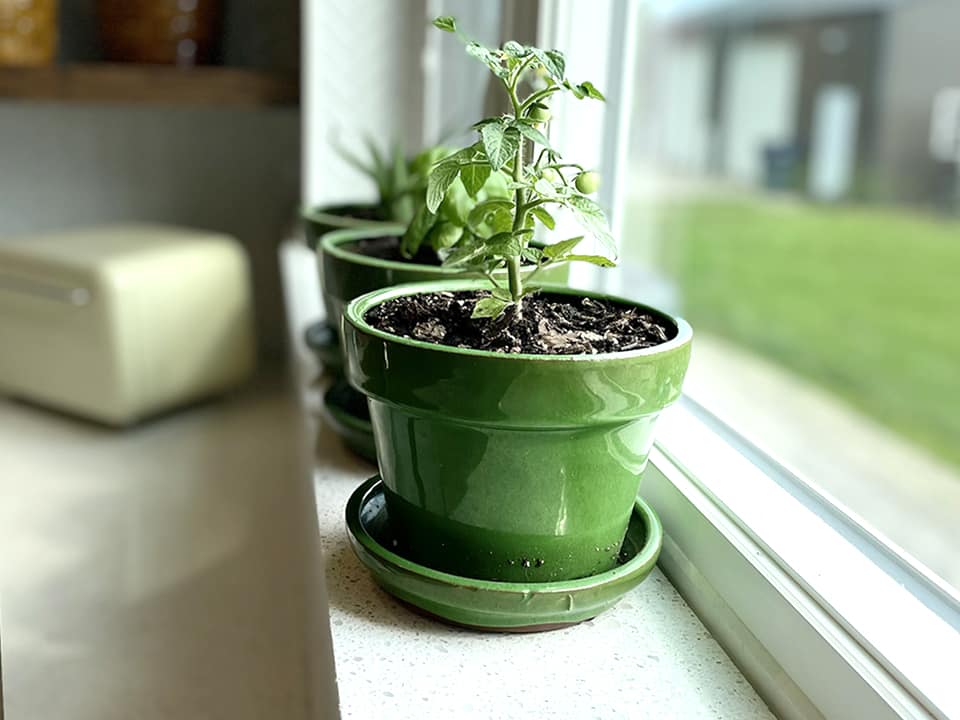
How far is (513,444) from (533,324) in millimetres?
70

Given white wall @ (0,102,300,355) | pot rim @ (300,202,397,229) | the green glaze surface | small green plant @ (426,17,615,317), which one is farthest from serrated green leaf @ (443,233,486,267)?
white wall @ (0,102,300,355)

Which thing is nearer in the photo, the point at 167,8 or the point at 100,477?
the point at 100,477

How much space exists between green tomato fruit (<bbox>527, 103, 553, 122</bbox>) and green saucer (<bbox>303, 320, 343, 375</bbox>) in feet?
1.21

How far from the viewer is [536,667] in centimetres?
42

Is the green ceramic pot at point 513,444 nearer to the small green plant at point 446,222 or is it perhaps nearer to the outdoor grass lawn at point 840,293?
the small green plant at point 446,222

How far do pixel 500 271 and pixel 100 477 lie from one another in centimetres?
81

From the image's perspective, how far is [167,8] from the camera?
1631 millimetres

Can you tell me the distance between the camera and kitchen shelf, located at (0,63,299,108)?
1.51m

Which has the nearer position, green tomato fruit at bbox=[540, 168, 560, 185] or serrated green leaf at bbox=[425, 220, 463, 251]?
green tomato fruit at bbox=[540, 168, 560, 185]

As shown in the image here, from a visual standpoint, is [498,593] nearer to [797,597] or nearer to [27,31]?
[797,597]

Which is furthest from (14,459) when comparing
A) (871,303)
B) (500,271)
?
(871,303)

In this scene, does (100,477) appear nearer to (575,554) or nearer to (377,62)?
(377,62)

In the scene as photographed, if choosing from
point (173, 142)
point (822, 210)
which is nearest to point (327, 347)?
point (173, 142)

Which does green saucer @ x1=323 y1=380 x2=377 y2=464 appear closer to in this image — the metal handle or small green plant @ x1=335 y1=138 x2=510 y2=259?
small green plant @ x1=335 y1=138 x2=510 y2=259
